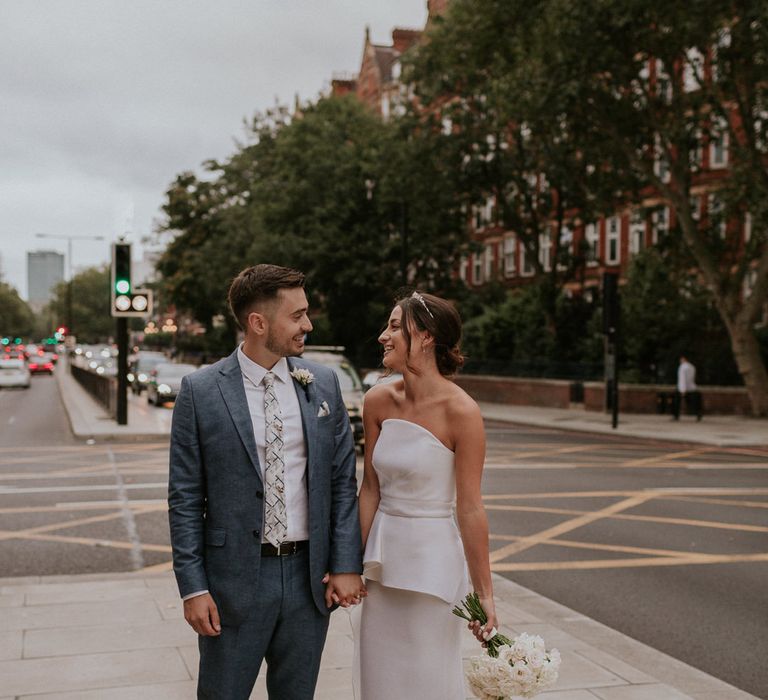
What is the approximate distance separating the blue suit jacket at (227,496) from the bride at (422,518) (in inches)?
7.9

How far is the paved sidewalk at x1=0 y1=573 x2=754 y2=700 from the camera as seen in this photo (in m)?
4.68

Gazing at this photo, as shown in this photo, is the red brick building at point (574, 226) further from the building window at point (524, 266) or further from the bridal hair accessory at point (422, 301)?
the bridal hair accessory at point (422, 301)

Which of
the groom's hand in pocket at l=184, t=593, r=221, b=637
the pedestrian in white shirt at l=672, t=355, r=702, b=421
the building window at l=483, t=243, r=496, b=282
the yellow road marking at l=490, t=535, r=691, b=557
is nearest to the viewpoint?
the groom's hand in pocket at l=184, t=593, r=221, b=637

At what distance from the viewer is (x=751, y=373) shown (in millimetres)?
26219

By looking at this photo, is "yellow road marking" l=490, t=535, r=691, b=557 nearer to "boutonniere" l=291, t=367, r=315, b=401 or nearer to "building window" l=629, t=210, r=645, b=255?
"boutonniere" l=291, t=367, r=315, b=401

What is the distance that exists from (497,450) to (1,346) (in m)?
133

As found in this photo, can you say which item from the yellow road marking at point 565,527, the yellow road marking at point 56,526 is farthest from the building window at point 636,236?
the yellow road marking at point 56,526

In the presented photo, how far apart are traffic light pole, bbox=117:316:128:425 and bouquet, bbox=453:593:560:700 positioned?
18.7 m

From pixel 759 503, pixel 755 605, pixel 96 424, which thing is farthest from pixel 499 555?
pixel 96 424

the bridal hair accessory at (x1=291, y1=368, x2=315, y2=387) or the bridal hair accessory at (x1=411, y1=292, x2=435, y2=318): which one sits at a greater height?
the bridal hair accessory at (x1=411, y1=292, x2=435, y2=318)

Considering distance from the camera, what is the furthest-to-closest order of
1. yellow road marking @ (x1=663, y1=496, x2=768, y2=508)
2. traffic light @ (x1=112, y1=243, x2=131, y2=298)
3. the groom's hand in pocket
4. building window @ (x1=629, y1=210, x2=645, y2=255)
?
building window @ (x1=629, y1=210, x2=645, y2=255), traffic light @ (x1=112, y1=243, x2=131, y2=298), yellow road marking @ (x1=663, y1=496, x2=768, y2=508), the groom's hand in pocket

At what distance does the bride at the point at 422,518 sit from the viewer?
3.28 meters

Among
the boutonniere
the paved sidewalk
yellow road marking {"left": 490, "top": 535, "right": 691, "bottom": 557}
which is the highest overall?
the boutonniere

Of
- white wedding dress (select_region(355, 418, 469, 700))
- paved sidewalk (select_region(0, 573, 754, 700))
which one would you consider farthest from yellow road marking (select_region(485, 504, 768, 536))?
white wedding dress (select_region(355, 418, 469, 700))
